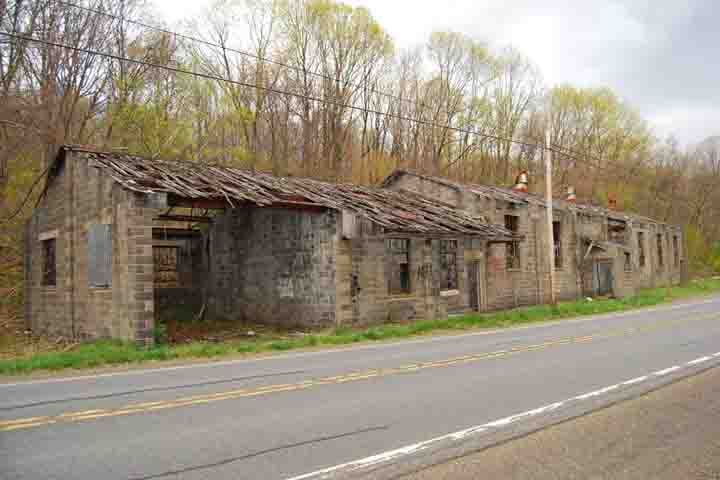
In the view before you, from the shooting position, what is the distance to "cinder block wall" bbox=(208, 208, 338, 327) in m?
18.3

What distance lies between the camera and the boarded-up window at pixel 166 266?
22372 millimetres

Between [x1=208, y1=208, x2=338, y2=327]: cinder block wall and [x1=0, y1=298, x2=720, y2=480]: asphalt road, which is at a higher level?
[x1=208, y1=208, x2=338, y2=327]: cinder block wall

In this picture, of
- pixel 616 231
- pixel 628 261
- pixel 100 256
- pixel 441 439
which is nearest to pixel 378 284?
pixel 100 256

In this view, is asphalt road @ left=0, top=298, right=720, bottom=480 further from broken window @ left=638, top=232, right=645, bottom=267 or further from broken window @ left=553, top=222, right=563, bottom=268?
broken window @ left=638, top=232, right=645, bottom=267

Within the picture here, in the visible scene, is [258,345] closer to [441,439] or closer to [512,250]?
[441,439]

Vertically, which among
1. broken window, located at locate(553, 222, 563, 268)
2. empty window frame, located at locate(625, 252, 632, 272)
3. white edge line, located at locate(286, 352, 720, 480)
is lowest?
white edge line, located at locate(286, 352, 720, 480)

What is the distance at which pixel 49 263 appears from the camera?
773 inches

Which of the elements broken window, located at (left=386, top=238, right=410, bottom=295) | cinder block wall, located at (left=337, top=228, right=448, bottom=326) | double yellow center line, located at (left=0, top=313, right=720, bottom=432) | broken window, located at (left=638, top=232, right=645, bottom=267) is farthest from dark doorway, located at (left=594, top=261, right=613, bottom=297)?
double yellow center line, located at (left=0, top=313, right=720, bottom=432)

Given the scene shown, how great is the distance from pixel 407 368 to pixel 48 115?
62.9 ft

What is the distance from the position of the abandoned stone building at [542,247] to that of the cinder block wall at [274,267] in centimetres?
877

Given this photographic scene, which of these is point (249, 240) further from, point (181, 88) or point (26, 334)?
point (181, 88)

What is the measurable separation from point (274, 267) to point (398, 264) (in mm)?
5052

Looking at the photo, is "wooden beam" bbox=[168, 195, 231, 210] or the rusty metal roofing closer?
the rusty metal roofing

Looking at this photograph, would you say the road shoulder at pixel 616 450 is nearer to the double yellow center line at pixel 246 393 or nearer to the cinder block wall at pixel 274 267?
the double yellow center line at pixel 246 393
